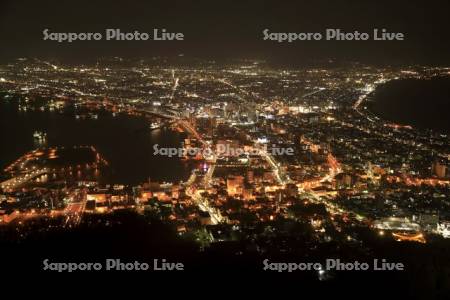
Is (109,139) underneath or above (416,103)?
underneath

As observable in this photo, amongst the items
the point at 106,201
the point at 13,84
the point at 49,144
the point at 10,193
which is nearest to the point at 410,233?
the point at 106,201

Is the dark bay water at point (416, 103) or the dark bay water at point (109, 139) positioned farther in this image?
the dark bay water at point (416, 103)

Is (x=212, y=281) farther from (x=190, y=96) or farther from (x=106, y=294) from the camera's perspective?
(x=190, y=96)

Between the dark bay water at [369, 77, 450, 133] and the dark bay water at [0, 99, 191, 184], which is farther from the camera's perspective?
the dark bay water at [369, 77, 450, 133]

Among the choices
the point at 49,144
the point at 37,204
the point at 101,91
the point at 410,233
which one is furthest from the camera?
the point at 101,91
